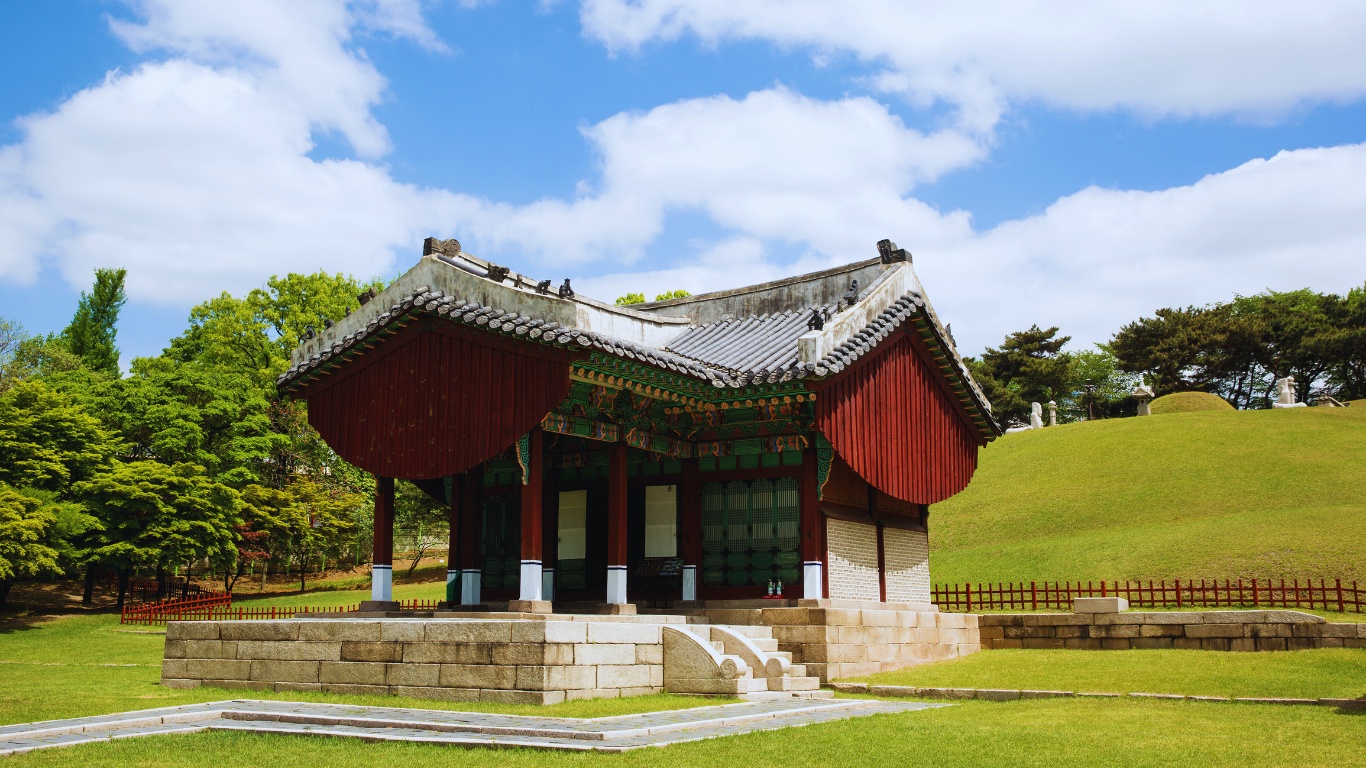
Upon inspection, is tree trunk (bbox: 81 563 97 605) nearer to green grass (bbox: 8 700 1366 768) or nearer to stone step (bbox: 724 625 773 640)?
stone step (bbox: 724 625 773 640)

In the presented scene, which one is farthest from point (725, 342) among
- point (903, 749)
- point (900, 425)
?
point (903, 749)

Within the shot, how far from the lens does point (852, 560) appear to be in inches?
789

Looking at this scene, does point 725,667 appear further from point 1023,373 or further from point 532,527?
point 1023,373

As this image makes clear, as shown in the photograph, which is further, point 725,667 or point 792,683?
point 792,683

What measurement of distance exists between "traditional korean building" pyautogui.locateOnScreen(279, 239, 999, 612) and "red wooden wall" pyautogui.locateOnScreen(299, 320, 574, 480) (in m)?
0.03

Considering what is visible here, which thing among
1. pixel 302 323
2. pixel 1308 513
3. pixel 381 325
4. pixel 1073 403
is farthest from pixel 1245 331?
pixel 381 325

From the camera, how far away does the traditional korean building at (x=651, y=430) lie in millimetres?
17062

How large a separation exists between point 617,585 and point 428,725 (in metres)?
6.91

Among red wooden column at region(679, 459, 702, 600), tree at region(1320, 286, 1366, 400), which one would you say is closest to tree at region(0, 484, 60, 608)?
red wooden column at region(679, 459, 702, 600)

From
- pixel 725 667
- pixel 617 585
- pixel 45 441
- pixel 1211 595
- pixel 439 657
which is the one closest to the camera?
pixel 439 657

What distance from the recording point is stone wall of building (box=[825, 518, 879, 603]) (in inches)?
761

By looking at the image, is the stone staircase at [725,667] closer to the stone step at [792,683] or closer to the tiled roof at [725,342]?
the stone step at [792,683]

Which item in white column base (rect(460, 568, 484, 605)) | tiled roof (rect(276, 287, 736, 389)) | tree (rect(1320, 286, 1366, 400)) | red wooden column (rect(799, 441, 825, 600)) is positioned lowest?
white column base (rect(460, 568, 484, 605))

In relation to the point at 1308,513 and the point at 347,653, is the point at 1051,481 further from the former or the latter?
the point at 347,653
